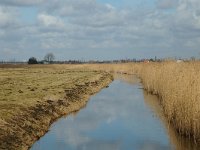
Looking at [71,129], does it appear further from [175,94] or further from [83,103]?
[83,103]

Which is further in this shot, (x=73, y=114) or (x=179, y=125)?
(x=73, y=114)

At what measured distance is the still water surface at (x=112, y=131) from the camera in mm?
15047

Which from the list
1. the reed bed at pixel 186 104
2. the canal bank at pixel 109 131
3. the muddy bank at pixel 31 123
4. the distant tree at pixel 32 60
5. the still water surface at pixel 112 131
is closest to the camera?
the muddy bank at pixel 31 123

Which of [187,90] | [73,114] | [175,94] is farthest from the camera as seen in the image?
[73,114]

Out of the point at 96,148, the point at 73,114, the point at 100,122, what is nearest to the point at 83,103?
the point at 73,114

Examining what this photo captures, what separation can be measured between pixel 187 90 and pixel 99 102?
12861 millimetres

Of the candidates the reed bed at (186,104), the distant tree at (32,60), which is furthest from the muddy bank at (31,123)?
the distant tree at (32,60)

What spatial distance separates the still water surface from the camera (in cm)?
1505

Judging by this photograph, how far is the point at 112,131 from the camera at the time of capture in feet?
58.9

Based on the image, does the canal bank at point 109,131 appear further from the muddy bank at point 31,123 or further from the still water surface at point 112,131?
the muddy bank at point 31,123

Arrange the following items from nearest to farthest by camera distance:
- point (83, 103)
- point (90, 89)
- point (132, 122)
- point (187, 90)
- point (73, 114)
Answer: point (187, 90) < point (132, 122) < point (73, 114) < point (83, 103) < point (90, 89)

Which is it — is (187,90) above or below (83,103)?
above

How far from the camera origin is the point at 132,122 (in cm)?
2017

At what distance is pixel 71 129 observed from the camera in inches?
707
